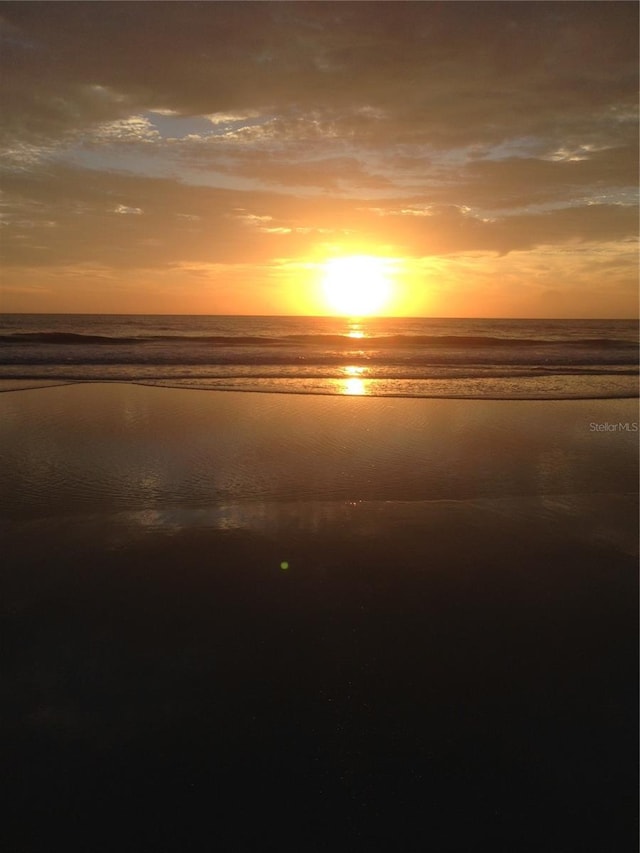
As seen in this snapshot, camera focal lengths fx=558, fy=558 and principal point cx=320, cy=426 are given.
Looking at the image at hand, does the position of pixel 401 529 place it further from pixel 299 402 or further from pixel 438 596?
pixel 299 402

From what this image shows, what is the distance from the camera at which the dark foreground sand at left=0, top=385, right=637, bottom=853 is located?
3365 millimetres

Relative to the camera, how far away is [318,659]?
469 cm

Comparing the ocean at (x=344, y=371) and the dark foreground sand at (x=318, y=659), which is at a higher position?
the ocean at (x=344, y=371)

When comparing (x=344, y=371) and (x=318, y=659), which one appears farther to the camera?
(x=344, y=371)

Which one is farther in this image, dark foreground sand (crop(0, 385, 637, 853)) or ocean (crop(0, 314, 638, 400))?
ocean (crop(0, 314, 638, 400))

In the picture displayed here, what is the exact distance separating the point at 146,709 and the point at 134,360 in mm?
28746

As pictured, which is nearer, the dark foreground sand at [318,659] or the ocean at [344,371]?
the dark foreground sand at [318,659]

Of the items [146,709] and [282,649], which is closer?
Result: [146,709]

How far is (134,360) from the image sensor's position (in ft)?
101

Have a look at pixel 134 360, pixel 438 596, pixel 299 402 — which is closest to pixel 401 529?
pixel 438 596

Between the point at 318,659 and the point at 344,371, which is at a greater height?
the point at 344,371

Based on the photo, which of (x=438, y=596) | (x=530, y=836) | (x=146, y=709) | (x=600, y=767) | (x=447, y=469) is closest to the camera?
(x=530, y=836)

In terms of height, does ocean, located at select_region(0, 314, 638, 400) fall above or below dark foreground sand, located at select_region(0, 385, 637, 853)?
above

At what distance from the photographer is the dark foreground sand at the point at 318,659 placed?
3365mm
